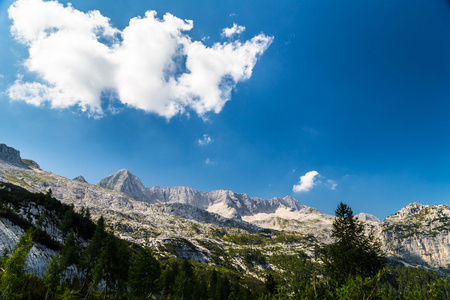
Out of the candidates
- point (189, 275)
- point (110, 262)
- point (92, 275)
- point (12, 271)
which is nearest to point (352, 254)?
point (110, 262)

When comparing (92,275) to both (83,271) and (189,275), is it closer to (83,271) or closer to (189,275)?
(83,271)

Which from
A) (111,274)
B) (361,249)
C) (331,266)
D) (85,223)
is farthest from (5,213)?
(361,249)

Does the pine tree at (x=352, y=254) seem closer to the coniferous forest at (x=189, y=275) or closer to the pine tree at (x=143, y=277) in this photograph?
the coniferous forest at (x=189, y=275)

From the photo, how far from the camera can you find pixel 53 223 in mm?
86312

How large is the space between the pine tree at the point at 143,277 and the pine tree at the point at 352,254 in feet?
111

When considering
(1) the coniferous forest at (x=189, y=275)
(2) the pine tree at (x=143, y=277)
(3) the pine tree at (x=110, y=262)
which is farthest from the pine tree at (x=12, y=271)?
(2) the pine tree at (x=143, y=277)

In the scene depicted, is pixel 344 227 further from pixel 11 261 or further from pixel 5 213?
pixel 5 213

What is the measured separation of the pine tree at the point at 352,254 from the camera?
30078 millimetres

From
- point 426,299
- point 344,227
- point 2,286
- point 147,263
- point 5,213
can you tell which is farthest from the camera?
point 5,213

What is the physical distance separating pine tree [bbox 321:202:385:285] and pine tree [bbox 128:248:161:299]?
33944mm

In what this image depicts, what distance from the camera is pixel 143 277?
45062 millimetres

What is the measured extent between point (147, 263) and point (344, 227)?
3838 cm

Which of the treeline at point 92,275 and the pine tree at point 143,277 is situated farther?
the pine tree at point 143,277

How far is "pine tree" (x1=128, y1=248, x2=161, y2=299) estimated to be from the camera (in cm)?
4400
